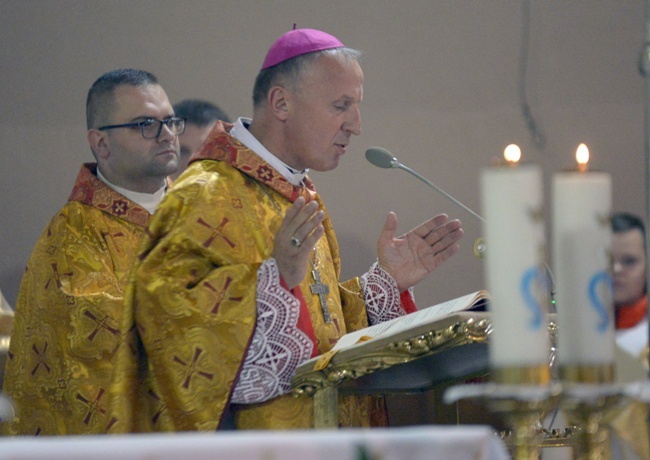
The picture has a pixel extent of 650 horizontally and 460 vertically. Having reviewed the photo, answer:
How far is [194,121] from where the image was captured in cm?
540

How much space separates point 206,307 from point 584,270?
186 cm

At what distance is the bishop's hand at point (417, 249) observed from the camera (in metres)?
3.60

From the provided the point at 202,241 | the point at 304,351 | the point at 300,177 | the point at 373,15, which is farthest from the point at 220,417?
the point at 373,15

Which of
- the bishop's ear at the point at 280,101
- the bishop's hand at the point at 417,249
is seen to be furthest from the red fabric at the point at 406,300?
the bishop's ear at the point at 280,101

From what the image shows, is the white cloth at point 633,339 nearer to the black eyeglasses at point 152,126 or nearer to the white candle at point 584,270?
the white candle at point 584,270

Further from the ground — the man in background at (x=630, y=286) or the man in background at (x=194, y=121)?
the man in background at (x=194, y=121)

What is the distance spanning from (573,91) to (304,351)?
3374 millimetres

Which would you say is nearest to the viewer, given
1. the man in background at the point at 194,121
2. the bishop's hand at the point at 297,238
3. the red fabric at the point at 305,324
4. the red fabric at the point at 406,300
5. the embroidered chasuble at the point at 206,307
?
the bishop's hand at the point at 297,238

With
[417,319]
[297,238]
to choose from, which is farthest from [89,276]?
[417,319]

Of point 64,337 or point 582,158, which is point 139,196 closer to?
point 64,337

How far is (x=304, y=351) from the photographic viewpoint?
3062mm

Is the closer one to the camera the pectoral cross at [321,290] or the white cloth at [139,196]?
the pectoral cross at [321,290]

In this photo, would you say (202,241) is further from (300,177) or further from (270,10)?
(270,10)

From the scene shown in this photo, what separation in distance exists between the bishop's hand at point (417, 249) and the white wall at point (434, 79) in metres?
2.11
